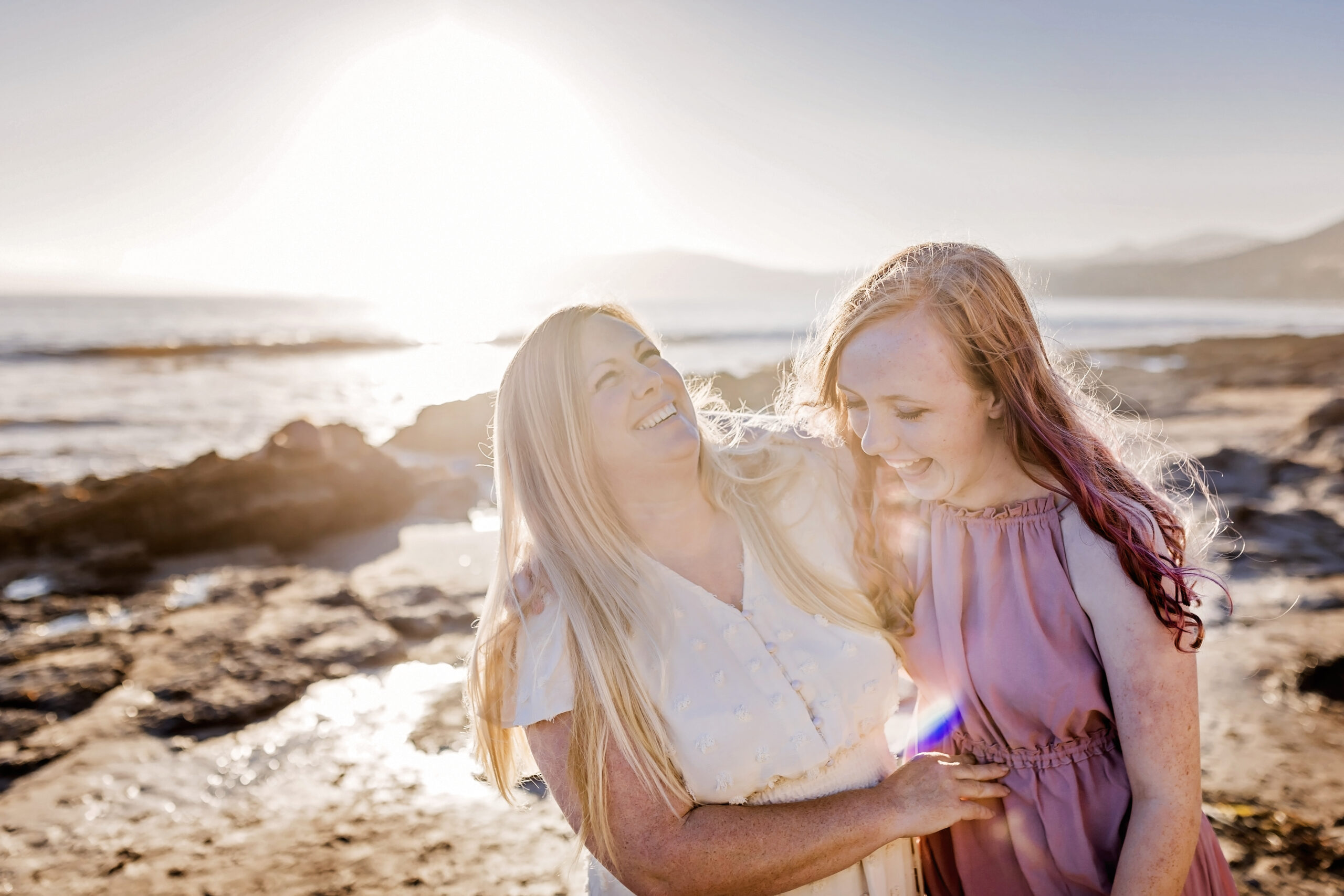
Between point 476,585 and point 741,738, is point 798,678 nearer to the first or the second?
point 741,738

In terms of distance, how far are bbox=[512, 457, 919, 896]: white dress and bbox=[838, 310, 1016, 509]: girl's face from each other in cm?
48

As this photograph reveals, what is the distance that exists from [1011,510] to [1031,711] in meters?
0.51

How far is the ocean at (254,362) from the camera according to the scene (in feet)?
41.8

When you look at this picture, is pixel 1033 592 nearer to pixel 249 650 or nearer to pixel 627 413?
pixel 627 413

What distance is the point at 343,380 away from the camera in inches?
875

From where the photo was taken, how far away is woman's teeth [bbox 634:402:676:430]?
2.30 m

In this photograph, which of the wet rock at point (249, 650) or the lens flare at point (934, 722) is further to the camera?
the wet rock at point (249, 650)

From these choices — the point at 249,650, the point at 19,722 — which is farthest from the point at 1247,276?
the point at 19,722

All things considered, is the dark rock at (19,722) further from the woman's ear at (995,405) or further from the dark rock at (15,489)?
the woman's ear at (995,405)

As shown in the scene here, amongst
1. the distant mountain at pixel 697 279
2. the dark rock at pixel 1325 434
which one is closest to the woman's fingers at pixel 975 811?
the dark rock at pixel 1325 434

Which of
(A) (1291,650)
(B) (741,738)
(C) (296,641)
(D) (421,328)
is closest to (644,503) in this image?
(B) (741,738)

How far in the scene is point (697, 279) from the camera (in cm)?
12462

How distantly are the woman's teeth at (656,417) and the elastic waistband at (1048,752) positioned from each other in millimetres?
1223

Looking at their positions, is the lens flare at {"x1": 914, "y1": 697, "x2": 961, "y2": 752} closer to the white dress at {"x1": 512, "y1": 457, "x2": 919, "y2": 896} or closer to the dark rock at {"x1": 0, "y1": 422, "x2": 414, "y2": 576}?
the white dress at {"x1": 512, "y1": 457, "x2": 919, "y2": 896}
